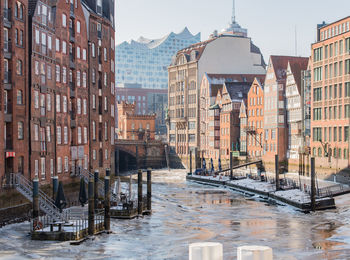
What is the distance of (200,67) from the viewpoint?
513 ft

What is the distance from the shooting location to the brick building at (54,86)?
50.2m

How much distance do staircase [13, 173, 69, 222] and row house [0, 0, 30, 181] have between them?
101 centimetres

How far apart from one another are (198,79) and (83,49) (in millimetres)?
86973

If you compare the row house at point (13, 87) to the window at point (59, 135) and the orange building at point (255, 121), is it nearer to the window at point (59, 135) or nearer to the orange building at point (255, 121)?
the window at point (59, 135)

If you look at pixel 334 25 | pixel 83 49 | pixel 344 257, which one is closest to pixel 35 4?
pixel 83 49

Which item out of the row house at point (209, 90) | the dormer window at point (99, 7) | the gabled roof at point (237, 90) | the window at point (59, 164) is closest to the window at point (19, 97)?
the window at point (59, 164)

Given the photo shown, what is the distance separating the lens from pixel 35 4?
56.5 metres

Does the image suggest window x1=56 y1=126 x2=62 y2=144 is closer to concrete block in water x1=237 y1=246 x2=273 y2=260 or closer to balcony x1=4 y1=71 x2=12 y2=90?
balcony x1=4 y1=71 x2=12 y2=90

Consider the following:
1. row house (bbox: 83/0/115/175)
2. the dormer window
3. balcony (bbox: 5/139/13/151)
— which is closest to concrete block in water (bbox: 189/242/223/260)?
balcony (bbox: 5/139/13/151)

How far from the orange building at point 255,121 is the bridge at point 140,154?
110ft

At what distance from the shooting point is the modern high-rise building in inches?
6097

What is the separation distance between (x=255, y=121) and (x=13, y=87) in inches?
3091

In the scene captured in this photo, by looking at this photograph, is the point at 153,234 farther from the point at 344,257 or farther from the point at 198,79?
the point at 198,79

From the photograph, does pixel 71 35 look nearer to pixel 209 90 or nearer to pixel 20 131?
pixel 20 131
